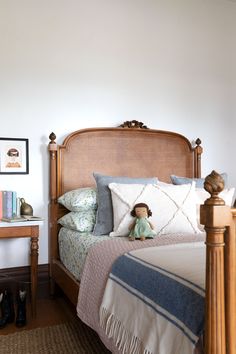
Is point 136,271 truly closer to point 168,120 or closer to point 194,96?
point 168,120

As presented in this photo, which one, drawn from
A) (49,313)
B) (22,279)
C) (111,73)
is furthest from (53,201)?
(111,73)

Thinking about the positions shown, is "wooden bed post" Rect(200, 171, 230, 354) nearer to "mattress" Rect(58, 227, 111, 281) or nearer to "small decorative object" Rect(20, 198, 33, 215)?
"mattress" Rect(58, 227, 111, 281)

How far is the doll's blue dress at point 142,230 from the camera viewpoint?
203 cm

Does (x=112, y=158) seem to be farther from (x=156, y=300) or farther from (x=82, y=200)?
(x=156, y=300)

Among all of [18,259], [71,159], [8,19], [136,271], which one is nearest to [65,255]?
[18,259]

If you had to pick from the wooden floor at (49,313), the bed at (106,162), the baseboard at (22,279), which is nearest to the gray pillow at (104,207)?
the bed at (106,162)

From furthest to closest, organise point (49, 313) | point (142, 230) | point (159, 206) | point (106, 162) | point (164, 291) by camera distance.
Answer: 1. point (106, 162)
2. point (49, 313)
3. point (159, 206)
4. point (142, 230)
5. point (164, 291)

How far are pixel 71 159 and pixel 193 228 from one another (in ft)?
3.94

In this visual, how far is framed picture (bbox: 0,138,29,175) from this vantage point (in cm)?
271

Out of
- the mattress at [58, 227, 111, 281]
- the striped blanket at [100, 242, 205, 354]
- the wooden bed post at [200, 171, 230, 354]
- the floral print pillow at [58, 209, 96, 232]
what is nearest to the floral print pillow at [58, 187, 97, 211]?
the floral print pillow at [58, 209, 96, 232]

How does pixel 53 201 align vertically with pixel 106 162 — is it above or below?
below

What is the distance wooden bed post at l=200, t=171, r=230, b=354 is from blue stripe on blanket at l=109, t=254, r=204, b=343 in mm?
64

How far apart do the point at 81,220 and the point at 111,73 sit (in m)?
1.41

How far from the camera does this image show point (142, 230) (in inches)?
80.2
